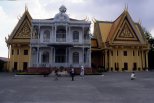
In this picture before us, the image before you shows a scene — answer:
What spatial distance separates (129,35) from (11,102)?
37.1m

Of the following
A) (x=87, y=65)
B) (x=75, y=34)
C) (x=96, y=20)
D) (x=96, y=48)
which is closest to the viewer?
(x=87, y=65)

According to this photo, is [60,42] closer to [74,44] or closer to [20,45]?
[74,44]

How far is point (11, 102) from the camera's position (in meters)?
11.3

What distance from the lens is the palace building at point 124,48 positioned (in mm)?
45000

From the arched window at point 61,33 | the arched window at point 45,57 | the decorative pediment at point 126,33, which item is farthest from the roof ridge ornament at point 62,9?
the decorative pediment at point 126,33

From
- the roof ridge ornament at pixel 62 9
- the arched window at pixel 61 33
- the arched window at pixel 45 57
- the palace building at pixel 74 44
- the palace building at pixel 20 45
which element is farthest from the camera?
the palace building at pixel 20 45

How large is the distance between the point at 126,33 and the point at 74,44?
44.5 ft

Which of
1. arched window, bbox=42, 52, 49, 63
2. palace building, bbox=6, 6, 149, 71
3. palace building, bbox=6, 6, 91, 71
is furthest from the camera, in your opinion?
arched window, bbox=42, 52, 49, 63

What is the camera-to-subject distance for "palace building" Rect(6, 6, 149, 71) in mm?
36562

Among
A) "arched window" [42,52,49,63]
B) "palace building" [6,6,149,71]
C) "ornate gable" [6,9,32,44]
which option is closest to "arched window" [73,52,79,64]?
"palace building" [6,6,149,71]

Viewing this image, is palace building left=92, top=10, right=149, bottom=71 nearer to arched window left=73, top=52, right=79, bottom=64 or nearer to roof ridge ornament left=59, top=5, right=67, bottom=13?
arched window left=73, top=52, right=79, bottom=64

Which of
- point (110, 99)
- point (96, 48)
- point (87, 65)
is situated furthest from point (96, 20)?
point (110, 99)

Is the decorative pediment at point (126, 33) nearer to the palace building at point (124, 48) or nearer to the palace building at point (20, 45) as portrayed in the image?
the palace building at point (124, 48)

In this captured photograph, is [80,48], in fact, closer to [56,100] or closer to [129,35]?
[129,35]
